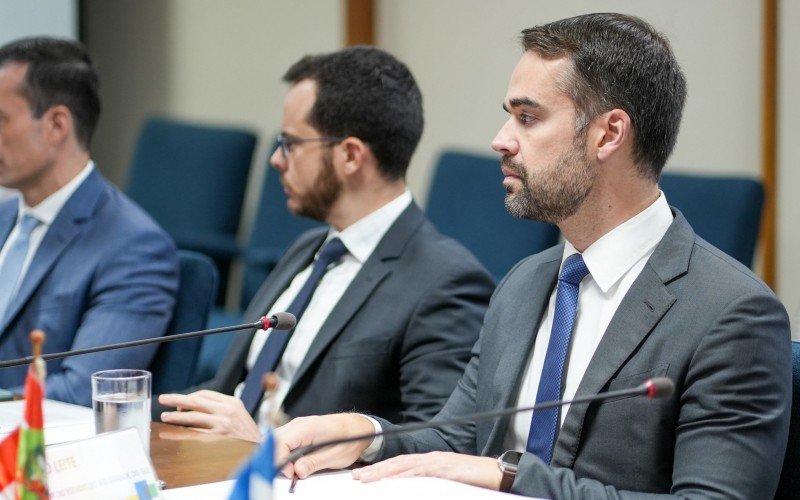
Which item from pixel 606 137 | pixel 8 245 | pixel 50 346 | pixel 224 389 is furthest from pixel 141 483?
pixel 8 245

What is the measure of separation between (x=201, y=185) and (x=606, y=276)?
3.30 meters

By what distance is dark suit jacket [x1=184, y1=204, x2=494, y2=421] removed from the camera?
267 cm

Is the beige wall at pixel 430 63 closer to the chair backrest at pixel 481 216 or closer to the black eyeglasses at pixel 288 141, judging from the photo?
the chair backrest at pixel 481 216

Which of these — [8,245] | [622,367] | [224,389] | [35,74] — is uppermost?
[35,74]

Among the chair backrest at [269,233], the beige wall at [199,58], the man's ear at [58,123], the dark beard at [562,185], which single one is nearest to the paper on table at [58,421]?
the dark beard at [562,185]

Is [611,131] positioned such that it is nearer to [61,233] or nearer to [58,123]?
[61,233]

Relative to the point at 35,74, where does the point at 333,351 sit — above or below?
below

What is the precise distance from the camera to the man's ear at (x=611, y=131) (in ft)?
6.86

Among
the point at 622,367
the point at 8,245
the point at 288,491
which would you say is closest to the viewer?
the point at 288,491

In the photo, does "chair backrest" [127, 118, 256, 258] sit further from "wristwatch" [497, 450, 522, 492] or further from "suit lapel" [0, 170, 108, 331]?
"wristwatch" [497, 450, 522, 492]

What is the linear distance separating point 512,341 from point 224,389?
101cm

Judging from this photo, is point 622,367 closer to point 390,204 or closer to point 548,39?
point 548,39

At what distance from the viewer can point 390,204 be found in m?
3.02

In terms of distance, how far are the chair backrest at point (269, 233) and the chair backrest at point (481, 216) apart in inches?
32.1
